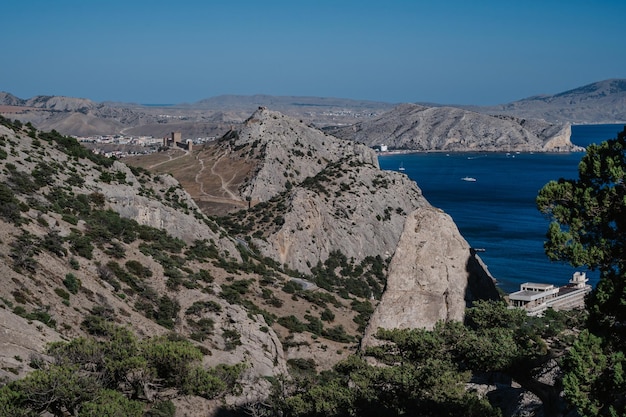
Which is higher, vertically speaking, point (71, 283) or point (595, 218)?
point (595, 218)

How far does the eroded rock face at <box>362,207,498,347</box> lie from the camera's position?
70.3ft

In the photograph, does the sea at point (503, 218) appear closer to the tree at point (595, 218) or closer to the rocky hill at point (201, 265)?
the rocky hill at point (201, 265)

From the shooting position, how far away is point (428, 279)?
2225cm

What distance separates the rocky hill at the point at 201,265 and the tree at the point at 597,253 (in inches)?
334

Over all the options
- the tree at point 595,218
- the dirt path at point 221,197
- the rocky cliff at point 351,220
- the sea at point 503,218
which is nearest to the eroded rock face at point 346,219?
the rocky cliff at point 351,220

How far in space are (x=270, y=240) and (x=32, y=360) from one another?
39215 millimetres

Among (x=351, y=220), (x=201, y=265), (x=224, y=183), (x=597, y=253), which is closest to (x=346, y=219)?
(x=351, y=220)

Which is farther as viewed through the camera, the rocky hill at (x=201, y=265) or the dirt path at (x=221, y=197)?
the dirt path at (x=221, y=197)

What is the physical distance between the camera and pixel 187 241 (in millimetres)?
42344

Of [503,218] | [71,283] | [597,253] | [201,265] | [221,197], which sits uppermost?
[597,253]

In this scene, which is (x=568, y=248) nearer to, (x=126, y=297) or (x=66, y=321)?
(x=66, y=321)

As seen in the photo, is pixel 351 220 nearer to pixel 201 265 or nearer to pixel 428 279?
pixel 201 265

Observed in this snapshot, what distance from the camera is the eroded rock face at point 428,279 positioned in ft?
70.3

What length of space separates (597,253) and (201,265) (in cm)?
2776
